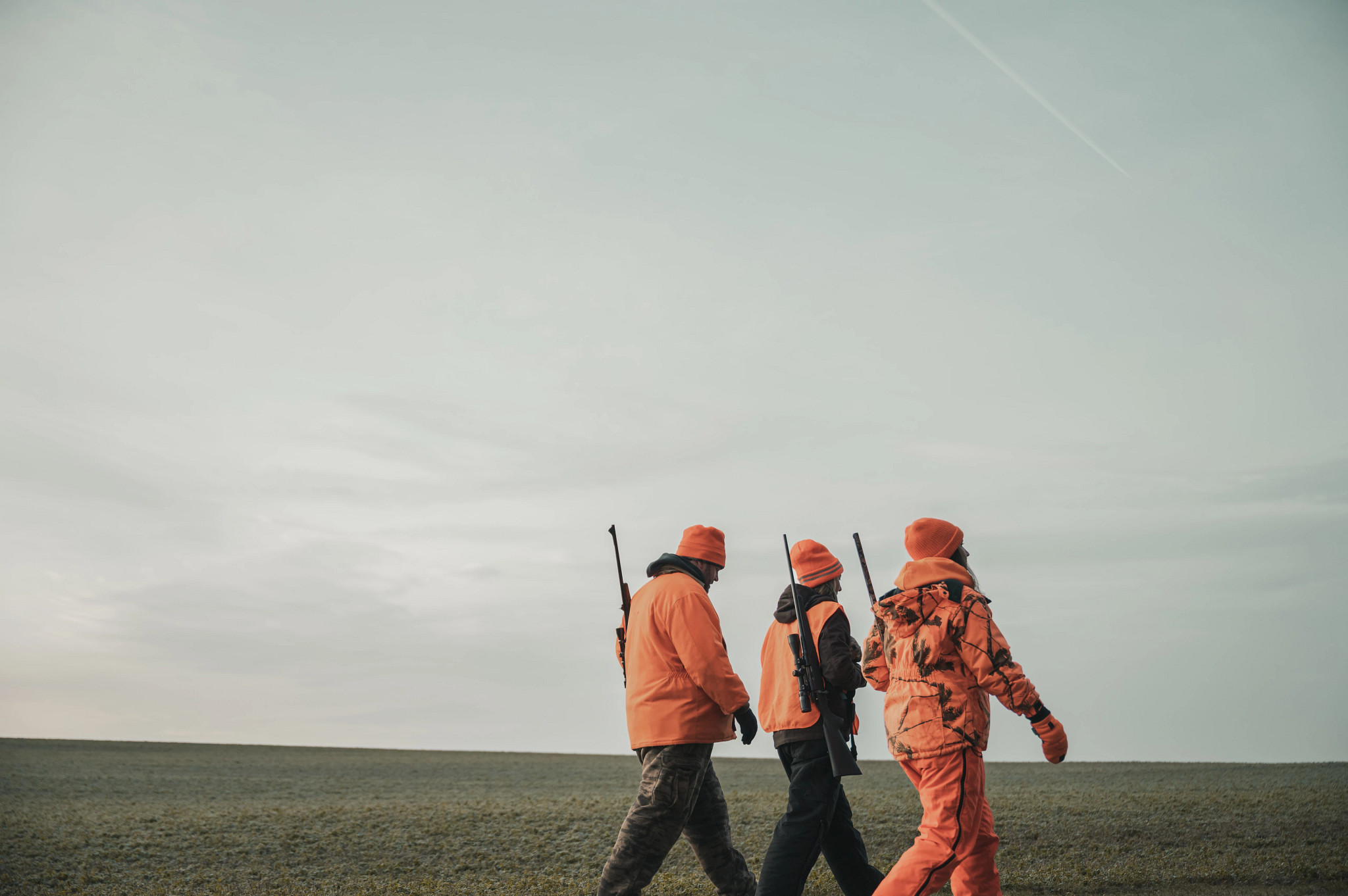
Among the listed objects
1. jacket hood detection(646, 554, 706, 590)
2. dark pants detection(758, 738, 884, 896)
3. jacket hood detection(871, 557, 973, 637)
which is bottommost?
dark pants detection(758, 738, 884, 896)

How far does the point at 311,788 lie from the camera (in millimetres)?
23703

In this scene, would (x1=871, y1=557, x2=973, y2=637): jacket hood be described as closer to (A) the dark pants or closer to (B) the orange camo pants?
(B) the orange camo pants

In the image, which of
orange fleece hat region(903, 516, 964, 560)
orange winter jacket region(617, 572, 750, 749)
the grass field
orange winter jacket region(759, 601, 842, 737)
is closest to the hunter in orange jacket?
orange winter jacket region(617, 572, 750, 749)

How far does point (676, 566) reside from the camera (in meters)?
6.57

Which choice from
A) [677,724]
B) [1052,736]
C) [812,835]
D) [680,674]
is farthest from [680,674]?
[1052,736]

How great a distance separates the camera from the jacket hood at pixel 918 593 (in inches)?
233

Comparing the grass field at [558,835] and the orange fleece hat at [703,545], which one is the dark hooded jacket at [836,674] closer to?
the orange fleece hat at [703,545]

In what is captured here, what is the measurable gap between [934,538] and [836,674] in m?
1.21

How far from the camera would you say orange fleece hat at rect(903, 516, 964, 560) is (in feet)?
21.0

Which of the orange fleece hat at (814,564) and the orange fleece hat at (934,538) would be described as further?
the orange fleece hat at (814,564)

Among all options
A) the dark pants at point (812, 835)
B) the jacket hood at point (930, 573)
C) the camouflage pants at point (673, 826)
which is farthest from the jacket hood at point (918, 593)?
the camouflage pants at point (673, 826)

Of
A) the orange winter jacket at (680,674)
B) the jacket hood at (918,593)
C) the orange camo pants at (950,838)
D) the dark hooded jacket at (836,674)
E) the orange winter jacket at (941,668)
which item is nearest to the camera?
the orange camo pants at (950,838)

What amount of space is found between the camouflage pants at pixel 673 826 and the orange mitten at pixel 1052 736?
2.12 meters

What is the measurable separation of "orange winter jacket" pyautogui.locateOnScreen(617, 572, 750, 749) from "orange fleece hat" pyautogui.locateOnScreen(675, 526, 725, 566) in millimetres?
328
